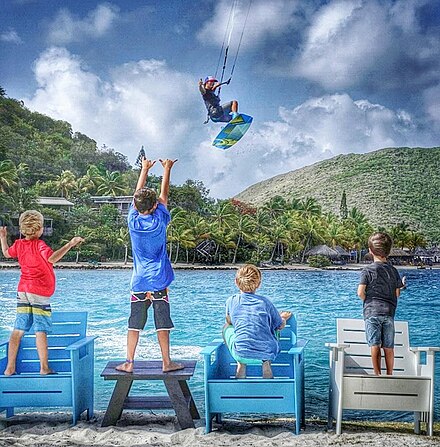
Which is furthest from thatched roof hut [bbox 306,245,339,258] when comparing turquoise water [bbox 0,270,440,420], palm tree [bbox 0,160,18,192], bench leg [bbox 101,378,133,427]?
bench leg [bbox 101,378,133,427]

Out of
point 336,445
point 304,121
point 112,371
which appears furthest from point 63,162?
point 336,445

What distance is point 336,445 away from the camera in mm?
3678

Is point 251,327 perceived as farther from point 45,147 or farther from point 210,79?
point 45,147

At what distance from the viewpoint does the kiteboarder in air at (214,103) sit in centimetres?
595

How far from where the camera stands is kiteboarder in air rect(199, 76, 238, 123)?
5953 millimetres

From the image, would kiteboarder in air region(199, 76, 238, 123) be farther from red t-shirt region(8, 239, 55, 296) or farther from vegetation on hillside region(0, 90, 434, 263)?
red t-shirt region(8, 239, 55, 296)

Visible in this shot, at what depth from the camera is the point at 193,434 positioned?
3879 millimetres

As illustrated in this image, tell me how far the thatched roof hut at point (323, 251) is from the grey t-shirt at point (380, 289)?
2.38 meters

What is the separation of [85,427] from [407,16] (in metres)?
3.78

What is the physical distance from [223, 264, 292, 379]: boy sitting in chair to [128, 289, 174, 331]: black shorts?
1.12ft

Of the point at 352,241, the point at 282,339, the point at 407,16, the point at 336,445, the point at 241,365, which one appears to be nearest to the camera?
the point at 336,445

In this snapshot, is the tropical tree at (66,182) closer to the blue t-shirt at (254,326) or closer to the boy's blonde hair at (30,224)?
the boy's blonde hair at (30,224)

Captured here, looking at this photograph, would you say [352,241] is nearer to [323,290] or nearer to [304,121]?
[323,290]

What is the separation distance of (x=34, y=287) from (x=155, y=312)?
67 cm
